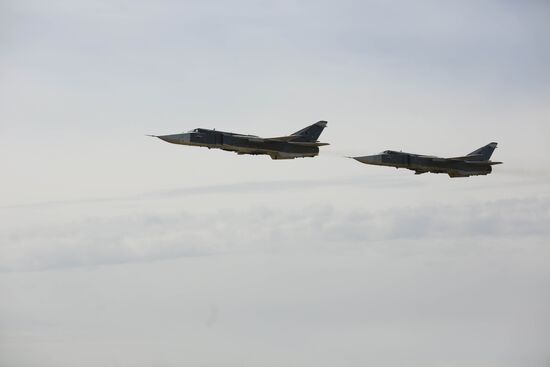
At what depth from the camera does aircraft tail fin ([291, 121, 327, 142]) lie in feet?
475

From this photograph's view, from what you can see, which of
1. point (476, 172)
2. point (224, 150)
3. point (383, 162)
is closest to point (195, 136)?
point (224, 150)

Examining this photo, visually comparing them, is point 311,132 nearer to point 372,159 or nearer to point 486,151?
point 372,159

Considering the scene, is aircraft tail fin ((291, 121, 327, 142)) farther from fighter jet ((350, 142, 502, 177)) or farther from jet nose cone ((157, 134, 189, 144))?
jet nose cone ((157, 134, 189, 144))

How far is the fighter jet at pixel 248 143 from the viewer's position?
141625 mm

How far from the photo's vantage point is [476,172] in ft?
516

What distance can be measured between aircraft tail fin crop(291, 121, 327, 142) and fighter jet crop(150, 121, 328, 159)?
Answer: 7.67 ft

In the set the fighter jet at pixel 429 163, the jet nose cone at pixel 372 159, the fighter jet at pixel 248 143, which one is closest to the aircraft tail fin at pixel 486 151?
the fighter jet at pixel 429 163

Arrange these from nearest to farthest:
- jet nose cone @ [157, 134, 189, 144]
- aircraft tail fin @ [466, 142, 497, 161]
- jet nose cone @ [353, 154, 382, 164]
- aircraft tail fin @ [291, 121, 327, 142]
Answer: jet nose cone @ [157, 134, 189, 144] → aircraft tail fin @ [291, 121, 327, 142] → jet nose cone @ [353, 154, 382, 164] → aircraft tail fin @ [466, 142, 497, 161]

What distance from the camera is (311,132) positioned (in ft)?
481


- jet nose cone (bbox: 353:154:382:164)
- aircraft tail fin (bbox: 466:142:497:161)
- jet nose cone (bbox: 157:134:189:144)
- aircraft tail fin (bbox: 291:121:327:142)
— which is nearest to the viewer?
jet nose cone (bbox: 157:134:189:144)

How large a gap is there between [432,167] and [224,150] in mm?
31734

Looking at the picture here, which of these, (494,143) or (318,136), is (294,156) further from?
(494,143)

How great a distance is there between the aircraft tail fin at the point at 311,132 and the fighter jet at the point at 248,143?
2.34 meters

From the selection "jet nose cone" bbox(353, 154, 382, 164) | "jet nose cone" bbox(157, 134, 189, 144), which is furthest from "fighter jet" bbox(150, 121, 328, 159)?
"jet nose cone" bbox(353, 154, 382, 164)
